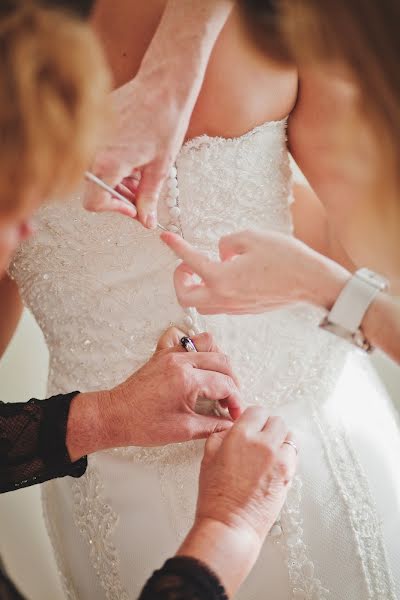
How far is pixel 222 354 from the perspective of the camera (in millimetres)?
876

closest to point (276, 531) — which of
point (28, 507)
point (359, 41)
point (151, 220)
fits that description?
point (151, 220)

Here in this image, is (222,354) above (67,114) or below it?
below

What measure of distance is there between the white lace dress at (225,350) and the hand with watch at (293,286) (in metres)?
0.16

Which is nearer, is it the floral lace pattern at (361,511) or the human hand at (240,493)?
the human hand at (240,493)

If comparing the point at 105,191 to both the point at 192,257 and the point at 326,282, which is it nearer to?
the point at 192,257

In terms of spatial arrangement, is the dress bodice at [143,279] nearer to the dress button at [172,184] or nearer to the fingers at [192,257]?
the dress button at [172,184]

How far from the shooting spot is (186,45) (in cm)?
78

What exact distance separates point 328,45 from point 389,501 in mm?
649

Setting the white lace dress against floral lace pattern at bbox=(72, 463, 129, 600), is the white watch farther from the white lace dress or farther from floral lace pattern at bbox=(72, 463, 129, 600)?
floral lace pattern at bbox=(72, 463, 129, 600)

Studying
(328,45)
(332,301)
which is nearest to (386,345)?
(332,301)

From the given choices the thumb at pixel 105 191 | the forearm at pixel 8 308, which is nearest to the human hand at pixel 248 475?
the thumb at pixel 105 191

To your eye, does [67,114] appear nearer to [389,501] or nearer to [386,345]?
[386,345]

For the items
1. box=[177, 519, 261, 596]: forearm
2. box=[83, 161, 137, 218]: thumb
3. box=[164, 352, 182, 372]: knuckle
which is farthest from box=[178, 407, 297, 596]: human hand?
box=[83, 161, 137, 218]: thumb

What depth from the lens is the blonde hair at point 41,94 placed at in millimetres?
507
